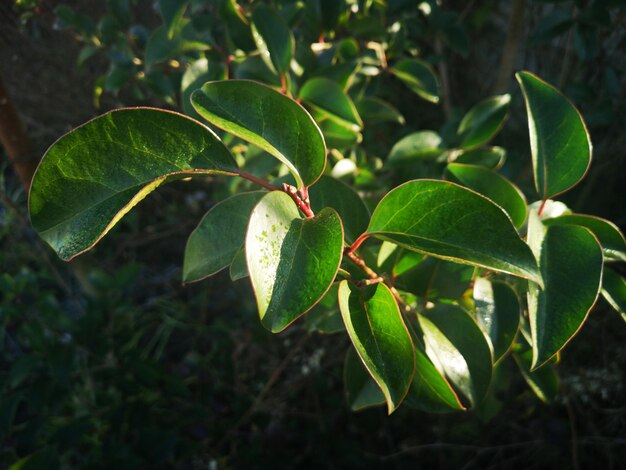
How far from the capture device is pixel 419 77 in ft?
3.35

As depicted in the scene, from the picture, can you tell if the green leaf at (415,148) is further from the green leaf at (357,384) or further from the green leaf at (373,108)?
the green leaf at (357,384)

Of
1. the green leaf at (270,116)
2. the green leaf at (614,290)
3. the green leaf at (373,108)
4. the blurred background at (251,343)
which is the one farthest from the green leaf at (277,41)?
the green leaf at (614,290)

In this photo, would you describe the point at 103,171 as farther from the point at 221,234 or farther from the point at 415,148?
the point at 415,148

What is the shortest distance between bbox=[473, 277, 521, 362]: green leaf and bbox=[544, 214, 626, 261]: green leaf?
0.09m

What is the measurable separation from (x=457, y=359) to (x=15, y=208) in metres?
1.17

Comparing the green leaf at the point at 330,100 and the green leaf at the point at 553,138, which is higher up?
the green leaf at the point at 330,100

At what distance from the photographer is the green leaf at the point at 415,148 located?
92 cm

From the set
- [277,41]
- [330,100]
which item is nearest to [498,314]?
[330,100]

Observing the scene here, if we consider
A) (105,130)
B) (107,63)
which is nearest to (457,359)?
(105,130)

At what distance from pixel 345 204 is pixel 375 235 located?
0.37ft

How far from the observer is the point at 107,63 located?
1631mm

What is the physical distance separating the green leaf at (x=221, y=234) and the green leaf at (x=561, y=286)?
278 mm

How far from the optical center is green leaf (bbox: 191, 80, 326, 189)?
479 millimetres

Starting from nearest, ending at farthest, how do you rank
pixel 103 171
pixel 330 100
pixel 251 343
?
pixel 103 171, pixel 330 100, pixel 251 343
